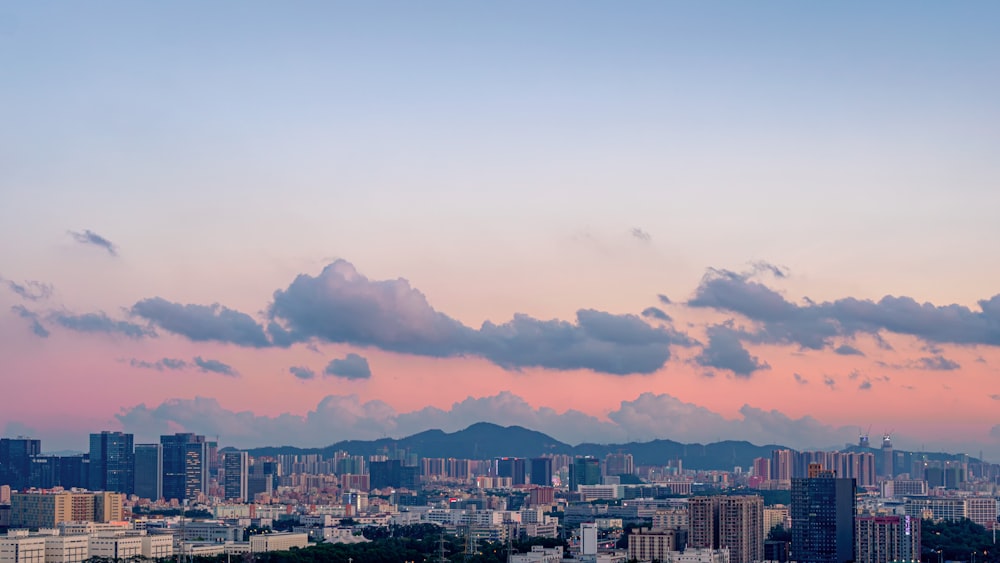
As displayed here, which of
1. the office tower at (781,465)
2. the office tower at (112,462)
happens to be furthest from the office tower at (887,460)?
the office tower at (112,462)

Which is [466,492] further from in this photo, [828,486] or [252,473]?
[828,486]

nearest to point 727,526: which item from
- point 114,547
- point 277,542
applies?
point 277,542

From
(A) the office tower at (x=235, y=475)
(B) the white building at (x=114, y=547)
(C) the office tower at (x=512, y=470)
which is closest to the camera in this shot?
(B) the white building at (x=114, y=547)

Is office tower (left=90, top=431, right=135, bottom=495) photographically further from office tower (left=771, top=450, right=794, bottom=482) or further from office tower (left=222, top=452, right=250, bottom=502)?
office tower (left=771, top=450, right=794, bottom=482)

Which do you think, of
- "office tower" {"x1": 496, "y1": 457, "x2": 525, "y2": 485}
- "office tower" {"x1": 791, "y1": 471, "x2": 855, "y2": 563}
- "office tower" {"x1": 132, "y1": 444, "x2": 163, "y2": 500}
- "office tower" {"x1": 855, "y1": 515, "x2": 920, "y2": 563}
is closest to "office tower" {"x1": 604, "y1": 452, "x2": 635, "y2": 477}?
"office tower" {"x1": 496, "y1": 457, "x2": 525, "y2": 485}

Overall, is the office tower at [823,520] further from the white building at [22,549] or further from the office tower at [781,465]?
the office tower at [781,465]

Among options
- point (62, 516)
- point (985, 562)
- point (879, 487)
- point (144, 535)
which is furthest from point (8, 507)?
point (879, 487)
